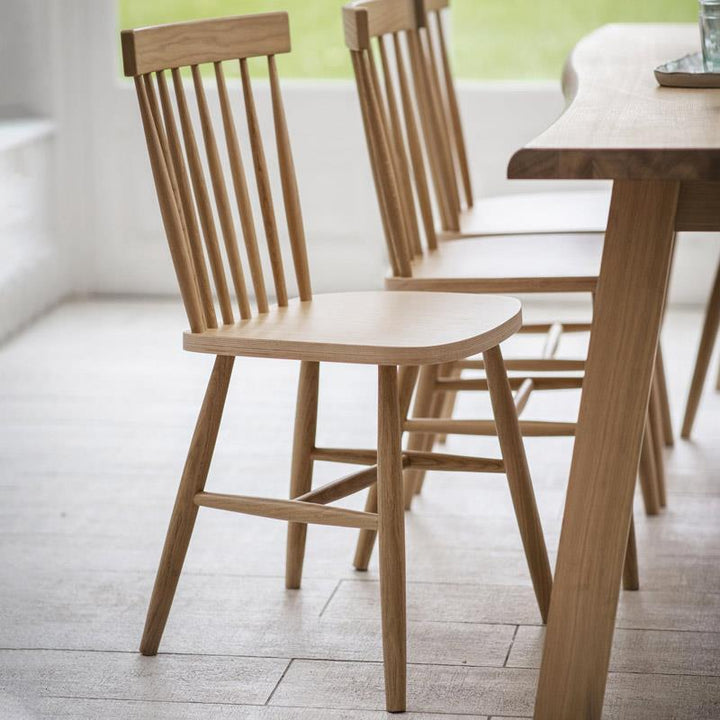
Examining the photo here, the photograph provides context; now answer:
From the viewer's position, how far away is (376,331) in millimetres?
1576

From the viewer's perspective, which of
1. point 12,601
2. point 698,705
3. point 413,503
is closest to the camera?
point 698,705

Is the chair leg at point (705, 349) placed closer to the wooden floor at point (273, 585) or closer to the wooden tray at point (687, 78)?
the wooden floor at point (273, 585)

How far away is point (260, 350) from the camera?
156cm

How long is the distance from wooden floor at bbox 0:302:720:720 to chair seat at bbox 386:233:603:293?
449mm

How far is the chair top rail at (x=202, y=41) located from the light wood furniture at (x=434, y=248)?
0.43 feet

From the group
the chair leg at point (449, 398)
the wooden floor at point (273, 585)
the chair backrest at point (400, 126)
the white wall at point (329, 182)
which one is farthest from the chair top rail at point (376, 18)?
the white wall at point (329, 182)

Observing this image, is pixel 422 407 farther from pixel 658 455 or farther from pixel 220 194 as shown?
pixel 220 194

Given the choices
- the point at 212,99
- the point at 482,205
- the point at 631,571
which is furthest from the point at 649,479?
the point at 212,99

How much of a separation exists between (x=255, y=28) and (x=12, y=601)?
36.3 inches

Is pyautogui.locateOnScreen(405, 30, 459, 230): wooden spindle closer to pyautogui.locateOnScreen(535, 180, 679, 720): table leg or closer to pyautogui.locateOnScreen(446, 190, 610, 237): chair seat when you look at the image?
pyautogui.locateOnScreen(446, 190, 610, 237): chair seat

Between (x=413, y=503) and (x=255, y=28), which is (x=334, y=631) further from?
(x=255, y=28)

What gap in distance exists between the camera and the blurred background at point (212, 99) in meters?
3.81

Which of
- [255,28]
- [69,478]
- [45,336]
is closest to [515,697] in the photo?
[255,28]

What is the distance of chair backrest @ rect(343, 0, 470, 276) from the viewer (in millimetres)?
1828
